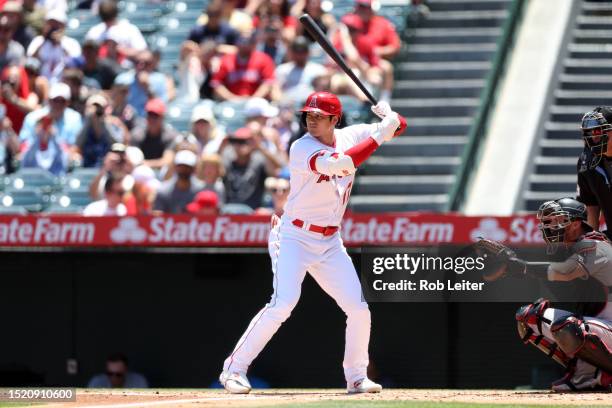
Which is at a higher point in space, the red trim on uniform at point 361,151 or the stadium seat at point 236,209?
the red trim on uniform at point 361,151

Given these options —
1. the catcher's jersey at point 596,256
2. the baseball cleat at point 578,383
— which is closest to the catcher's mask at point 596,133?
the catcher's jersey at point 596,256

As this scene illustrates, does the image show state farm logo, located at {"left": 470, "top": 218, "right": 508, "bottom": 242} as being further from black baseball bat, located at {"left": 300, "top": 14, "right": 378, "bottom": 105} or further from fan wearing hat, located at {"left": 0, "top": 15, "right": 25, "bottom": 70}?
fan wearing hat, located at {"left": 0, "top": 15, "right": 25, "bottom": 70}

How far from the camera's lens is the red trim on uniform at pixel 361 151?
796 centimetres

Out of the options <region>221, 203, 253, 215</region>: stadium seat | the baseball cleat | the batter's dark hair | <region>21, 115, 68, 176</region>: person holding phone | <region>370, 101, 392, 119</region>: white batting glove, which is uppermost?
<region>370, 101, 392, 119</region>: white batting glove

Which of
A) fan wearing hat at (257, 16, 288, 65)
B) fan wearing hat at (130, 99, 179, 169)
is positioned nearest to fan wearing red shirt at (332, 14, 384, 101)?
fan wearing hat at (257, 16, 288, 65)

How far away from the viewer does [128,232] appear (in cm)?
1141

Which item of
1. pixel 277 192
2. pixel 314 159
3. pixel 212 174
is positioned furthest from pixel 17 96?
pixel 314 159

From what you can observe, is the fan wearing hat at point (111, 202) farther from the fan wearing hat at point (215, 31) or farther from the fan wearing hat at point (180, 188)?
the fan wearing hat at point (215, 31)

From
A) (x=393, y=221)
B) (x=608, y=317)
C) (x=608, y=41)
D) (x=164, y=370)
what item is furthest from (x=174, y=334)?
(x=608, y=41)

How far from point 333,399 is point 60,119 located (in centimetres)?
689

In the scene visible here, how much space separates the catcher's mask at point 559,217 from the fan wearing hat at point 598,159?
0.99ft

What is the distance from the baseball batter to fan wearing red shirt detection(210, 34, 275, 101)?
6022 mm

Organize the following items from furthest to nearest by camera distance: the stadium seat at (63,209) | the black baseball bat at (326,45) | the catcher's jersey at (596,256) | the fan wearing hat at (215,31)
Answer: the fan wearing hat at (215,31) → the stadium seat at (63,209) → the black baseball bat at (326,45) → the catcher's jersey at (596,256)

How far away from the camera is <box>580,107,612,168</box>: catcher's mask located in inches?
335
